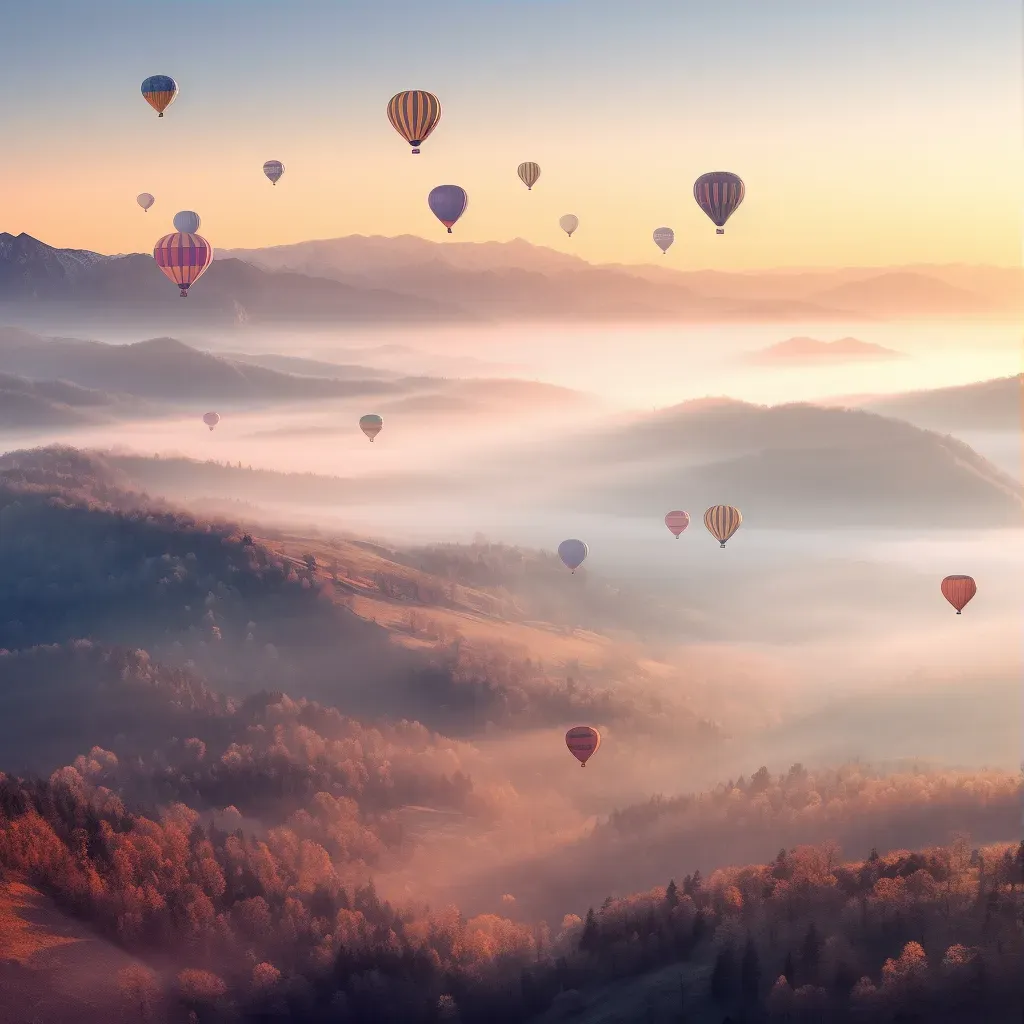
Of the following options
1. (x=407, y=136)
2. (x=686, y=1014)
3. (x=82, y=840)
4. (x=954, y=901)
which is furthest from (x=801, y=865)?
(x=407, y=136)

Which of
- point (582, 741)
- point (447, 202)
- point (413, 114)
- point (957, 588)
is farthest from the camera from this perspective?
A: point (957, 588)

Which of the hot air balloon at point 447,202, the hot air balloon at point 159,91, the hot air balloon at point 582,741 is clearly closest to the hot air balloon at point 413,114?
the hot air balloon at point 447,202

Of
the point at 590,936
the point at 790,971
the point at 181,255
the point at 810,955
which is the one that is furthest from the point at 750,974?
the point at 181,255

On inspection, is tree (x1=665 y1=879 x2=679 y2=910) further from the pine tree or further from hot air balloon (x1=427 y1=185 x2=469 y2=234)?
hot air balloon (x1=427 y1=185 x2=469 y2=234)

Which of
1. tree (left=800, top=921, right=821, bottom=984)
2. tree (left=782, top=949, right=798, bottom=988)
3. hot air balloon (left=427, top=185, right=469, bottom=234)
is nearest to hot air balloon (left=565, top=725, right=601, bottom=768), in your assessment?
tree (left=800, top=921, right=821, bottom=984)

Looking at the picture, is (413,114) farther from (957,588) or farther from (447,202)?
(957,588)
